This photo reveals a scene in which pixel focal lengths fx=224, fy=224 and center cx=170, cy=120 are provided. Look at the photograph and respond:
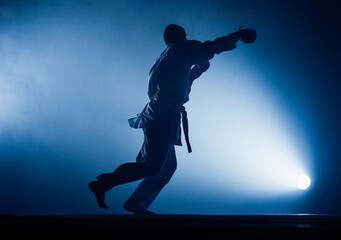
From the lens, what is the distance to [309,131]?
11.2ft

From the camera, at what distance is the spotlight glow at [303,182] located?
325cm

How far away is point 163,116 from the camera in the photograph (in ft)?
5.08

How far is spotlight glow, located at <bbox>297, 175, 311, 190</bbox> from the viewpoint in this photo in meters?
3.25

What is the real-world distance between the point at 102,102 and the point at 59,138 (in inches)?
41.5

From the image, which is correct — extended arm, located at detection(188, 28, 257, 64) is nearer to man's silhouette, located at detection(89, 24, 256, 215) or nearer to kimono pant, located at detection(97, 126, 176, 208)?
man's silhouette, located at detection(89, 24, 256, 215)

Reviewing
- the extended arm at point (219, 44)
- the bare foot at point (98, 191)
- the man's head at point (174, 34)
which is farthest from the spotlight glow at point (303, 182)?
the bare foot at point (98, 191)

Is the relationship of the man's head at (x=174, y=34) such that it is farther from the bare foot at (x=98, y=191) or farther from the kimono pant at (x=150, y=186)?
the bare foot at (x=98, y=191)

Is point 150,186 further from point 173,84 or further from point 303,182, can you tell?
point 303,182

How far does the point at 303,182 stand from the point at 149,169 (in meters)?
2.86

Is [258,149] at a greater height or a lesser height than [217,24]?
lesser

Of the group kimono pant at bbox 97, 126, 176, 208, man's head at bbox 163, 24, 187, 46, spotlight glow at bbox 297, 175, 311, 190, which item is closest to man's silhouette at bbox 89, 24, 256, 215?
kimono pant at bbox 97, 126, 176, 208
